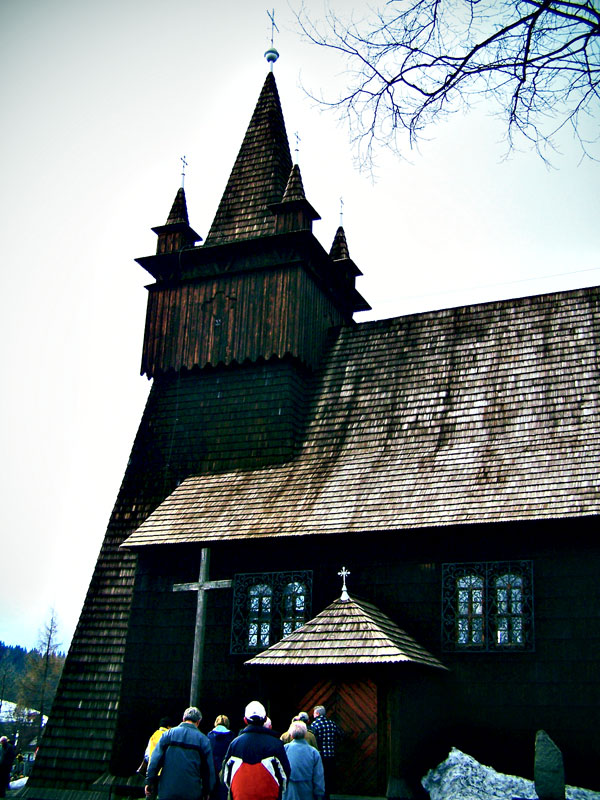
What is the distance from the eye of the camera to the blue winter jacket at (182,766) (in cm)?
829

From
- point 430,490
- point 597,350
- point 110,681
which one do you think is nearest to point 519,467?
point 430,490

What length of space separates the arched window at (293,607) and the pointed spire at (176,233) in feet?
31.6

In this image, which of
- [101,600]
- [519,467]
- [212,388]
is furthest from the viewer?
[212,388]

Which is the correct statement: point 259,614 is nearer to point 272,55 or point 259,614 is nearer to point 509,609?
point 509,609

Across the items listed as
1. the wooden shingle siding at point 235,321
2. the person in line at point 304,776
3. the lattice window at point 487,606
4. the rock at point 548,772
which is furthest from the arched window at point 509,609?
the wooden shingle siding at point 235,321

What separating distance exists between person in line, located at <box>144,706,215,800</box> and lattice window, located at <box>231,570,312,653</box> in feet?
29.6

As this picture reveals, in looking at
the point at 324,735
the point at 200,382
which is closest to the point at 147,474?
the point at 200,382

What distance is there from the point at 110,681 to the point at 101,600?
188cm

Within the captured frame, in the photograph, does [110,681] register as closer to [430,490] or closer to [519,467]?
[430,490]

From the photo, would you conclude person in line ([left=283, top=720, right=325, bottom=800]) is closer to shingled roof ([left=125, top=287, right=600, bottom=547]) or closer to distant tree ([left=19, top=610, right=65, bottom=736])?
shingled roof ([left=125, top=287, right=600, bottom=547])

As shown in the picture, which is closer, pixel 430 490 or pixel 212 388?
pixel 430 490

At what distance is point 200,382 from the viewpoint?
2203 cm

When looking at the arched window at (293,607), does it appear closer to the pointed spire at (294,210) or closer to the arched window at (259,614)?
the arched window at (259,614)

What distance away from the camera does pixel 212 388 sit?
71.5ft
